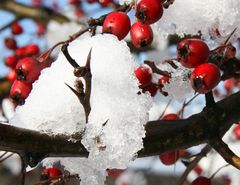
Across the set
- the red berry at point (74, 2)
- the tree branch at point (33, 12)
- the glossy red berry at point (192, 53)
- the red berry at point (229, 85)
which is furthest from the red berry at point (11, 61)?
the glossy red berry at point (192, 53)

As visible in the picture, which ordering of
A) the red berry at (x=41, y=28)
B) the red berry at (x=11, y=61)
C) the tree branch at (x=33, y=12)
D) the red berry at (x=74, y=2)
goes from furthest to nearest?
the red berry at (x=41, y=28), the red berry at (x=74, y=2), the tree branch at (x=33, y=12), the red berry at (x=11, y=61)

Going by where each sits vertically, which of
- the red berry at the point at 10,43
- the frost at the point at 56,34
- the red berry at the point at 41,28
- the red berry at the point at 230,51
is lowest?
the red berry at the point at 230,51

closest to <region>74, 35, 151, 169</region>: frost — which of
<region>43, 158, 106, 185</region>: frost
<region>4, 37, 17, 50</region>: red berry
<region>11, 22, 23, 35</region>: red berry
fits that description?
<region>43, 158, 106, 185</region>: frost

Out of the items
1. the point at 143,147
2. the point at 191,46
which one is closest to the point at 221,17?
the point at 191,46

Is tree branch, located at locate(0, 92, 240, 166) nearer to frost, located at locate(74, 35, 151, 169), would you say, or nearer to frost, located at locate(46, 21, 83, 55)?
frost, located at locate(74, 35, 151, 169)

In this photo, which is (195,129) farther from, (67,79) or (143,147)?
(67,79)

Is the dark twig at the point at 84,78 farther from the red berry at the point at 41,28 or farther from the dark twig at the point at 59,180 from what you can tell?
the red berry at the point at 41,28

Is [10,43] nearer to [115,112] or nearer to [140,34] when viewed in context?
[140,34]

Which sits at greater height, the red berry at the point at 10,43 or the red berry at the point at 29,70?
the red berry at the point at 10,43
